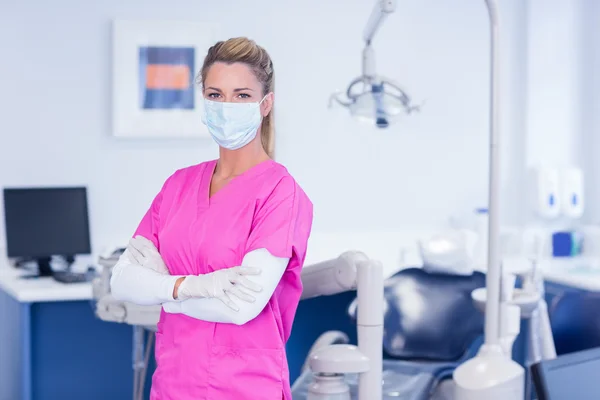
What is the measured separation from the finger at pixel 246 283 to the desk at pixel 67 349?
1.64 meters

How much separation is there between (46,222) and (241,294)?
6.71 ft

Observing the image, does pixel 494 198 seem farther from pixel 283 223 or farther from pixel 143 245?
pixel 143 245

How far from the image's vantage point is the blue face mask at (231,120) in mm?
1462

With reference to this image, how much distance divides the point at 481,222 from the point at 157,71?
1.51 meters

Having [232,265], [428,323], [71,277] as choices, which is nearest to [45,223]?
[71,277]

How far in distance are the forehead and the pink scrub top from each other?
6.2 inches

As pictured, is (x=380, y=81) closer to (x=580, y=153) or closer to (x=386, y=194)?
(x=386, y=194)

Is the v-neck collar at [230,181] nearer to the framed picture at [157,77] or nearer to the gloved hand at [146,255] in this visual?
the gloved hand at [146,255]

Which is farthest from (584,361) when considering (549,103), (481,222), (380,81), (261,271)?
(549,103)

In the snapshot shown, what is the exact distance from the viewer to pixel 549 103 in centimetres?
383

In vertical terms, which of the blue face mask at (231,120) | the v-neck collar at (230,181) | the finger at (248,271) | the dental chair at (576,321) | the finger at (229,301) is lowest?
the dental chair at (576,321)

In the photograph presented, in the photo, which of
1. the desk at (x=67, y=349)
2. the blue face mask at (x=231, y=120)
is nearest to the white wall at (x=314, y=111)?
the desk at (x=67, y=349)

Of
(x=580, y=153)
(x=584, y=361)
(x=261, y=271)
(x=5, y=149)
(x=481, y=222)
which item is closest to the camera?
(x=584, y=361)

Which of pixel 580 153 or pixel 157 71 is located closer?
pixel 157 71
